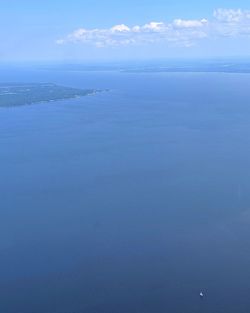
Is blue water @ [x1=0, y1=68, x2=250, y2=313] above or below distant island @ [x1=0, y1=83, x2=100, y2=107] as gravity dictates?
below

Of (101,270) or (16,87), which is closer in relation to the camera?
(101,270)

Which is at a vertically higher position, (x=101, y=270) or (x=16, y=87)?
(x=16, y=87)

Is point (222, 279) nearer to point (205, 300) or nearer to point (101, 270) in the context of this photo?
→ point (205, 300)

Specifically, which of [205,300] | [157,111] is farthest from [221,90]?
[205,300]

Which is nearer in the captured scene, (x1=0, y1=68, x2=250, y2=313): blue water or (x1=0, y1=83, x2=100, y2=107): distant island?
(x1=0, y1=68, x2=250, y2=313): blue water

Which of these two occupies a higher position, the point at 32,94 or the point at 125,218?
the point at 32,94
